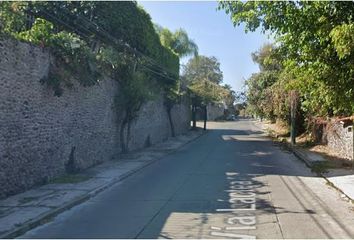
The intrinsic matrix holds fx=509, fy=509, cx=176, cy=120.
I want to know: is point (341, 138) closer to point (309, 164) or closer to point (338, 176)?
point (309, 164)

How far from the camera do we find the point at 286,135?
41312 millimetres

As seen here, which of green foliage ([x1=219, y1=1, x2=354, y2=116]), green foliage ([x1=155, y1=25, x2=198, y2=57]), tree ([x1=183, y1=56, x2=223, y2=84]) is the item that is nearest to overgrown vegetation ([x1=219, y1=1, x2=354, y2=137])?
green foliage ([x1=219, y1=1, x2=354, y2=116])

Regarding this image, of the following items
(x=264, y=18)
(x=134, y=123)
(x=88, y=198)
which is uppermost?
(x=264, y=18)

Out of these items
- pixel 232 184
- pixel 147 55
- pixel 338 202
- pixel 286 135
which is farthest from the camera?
pixel 286 135

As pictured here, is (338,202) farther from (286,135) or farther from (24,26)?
(286,135)

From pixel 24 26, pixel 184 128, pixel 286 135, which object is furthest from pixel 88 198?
pixel 184 128

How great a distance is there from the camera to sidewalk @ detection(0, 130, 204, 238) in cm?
999

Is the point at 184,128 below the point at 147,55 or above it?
below

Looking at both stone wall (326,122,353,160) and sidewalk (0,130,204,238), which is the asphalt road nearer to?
sidewalk (0,130,204,238)

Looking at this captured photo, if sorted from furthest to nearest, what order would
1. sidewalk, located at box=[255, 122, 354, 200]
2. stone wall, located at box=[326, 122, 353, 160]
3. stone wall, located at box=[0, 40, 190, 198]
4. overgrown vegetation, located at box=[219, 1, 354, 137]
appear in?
stone wall, located at box=[326, 122, 353, 160] < sidewalk, located at box=[255, 122, 354, 200] < stone wall, located at box=[0, 40, 190, 198] < overgrown vegetation, located at box=[219, 1, 354, 137]

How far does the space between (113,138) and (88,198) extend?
36.0 feet

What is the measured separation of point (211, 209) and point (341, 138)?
1430cm

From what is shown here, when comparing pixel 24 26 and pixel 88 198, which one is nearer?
pixel 88 198

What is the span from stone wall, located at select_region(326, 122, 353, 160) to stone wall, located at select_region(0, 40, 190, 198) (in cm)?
1045
